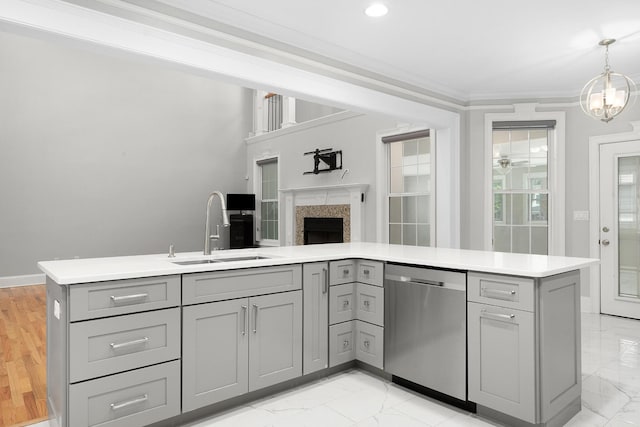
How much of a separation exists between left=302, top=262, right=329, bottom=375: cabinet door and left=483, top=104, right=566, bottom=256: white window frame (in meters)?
2.92

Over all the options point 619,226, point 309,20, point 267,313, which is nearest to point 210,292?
point 267,313

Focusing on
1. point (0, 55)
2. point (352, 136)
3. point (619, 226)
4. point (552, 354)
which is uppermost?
point (0, 55)

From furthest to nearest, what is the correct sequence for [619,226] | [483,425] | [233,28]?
[619,226] → [233,28] → [483,425]

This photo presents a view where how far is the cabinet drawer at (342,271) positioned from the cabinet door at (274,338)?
302mm

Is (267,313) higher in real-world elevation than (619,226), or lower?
lower

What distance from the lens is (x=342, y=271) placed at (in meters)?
2.96

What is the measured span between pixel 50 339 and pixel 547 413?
2610 millimetres

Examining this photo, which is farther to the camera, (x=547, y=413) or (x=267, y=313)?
(x=267, y=313)

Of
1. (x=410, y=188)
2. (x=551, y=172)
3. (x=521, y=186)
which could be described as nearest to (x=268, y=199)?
(x=410, y=188)

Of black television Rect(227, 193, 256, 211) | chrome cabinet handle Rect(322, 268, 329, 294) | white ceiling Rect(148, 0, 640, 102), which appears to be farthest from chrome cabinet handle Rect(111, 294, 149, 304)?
black television Rect(227, 193, 256, 211)

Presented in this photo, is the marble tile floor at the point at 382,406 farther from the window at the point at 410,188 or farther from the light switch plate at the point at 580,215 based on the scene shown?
the window at the point at 410,188

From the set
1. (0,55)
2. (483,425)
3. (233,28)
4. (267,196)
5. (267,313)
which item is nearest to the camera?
(483,425)

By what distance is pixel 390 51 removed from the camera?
12.4ft

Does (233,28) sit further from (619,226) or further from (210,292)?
(619,226)
